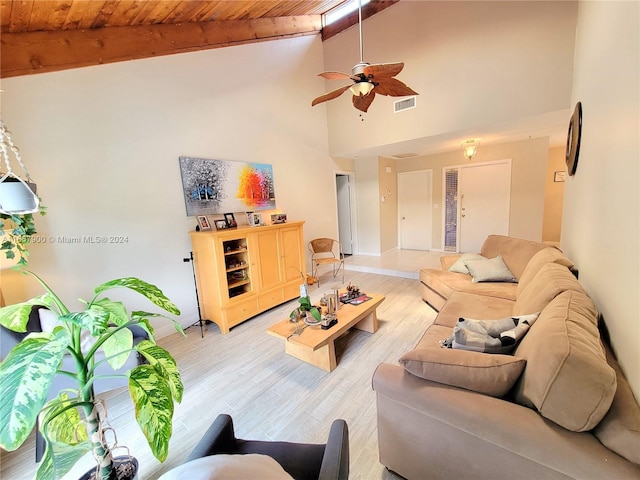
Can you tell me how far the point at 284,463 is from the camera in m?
1.09

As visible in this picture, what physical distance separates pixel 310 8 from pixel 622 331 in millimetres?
5149

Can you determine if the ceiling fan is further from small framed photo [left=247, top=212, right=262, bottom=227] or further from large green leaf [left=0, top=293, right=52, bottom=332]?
large green leaf [left=0, top=293, right=52, bottom=332]

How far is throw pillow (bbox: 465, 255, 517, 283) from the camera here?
301 centimetres

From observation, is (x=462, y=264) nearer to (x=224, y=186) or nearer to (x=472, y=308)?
(x=472, y=308)

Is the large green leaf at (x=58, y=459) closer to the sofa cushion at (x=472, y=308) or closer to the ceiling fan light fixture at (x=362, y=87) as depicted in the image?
the sofa cushion at (x=472, y=308)

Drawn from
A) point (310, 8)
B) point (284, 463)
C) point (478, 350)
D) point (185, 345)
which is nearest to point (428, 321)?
point (478, 350)

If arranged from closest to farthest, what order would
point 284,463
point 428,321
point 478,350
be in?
point 284,463 → point 478,350 → point 428,321

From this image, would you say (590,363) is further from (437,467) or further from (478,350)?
(437,467)

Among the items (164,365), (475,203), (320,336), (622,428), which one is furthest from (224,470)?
(475,203)

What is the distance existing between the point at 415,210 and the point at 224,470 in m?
6.35

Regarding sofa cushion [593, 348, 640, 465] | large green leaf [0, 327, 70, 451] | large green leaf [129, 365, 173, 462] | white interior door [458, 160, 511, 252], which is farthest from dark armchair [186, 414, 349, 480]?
white interior door [458, 160, 511, 252]

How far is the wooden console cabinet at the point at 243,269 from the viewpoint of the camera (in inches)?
118

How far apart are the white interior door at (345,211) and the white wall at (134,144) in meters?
2.27

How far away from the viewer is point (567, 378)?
0.93 m
